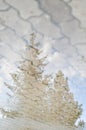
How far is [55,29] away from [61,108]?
6.49m

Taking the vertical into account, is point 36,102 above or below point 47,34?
above

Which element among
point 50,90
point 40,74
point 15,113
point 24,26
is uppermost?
point 40,74

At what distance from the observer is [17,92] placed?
12.7 metres

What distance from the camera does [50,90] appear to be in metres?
11.6

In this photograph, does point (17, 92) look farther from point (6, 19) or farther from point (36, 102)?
point (6, 19)

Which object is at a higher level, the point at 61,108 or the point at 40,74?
the point at 40,74

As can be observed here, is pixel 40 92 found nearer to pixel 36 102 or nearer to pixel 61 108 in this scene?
pixel 36 102

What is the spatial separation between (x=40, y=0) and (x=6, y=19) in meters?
1.08

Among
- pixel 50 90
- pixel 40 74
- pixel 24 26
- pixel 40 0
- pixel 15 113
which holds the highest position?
pixel 40 74

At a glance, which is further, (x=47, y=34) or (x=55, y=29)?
(x=47, y=34)

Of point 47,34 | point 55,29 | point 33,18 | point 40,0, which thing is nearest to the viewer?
point 40,0

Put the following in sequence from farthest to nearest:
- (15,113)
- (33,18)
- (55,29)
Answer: (15,113) < (55,29) < (33,18)

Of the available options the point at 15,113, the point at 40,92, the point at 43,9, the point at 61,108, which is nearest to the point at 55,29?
the point at 43,9

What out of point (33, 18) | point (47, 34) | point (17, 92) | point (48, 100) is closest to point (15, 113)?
point (17, 92)
